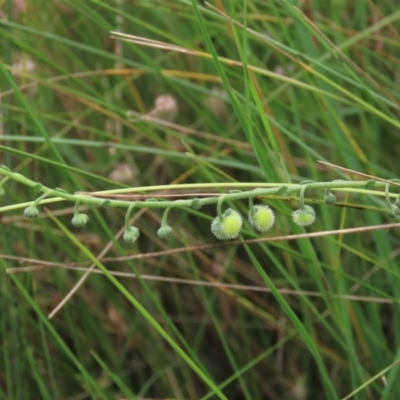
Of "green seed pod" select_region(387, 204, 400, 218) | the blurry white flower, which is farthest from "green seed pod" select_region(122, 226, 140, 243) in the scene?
the blurry white flower

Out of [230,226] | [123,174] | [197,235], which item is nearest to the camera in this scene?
[230,226]

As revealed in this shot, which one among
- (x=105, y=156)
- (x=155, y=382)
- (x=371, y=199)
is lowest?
(x=155, y=382)

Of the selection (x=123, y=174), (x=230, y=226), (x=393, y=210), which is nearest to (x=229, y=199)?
(x=230, y=226)

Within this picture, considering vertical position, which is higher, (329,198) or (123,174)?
(329,198)

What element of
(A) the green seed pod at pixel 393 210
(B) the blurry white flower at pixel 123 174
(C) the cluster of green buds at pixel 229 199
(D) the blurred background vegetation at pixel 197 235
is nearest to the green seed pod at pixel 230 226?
(C) the cluster of green buds at pixel 229 199

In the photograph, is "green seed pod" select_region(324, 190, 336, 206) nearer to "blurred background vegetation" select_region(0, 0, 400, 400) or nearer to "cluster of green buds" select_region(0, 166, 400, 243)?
"cluster of green buds" select_region(0, 166, 400, 243)

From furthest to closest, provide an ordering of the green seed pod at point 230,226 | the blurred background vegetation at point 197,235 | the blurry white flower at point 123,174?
the blurry white flower at point 123,174 < the blurred background vegetation at point 197,235 < the green seed pod at point 230,226

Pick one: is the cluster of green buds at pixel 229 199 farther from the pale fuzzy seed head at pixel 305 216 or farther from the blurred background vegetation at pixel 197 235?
the blurred background vegetation at pixel 197 235

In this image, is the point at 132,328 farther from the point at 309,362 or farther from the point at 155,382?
the point at 309,362

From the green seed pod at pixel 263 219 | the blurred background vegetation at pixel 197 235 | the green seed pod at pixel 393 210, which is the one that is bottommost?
the blurred background vegetation at pixel 197 235

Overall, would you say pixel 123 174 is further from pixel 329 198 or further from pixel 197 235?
pixel 329 198

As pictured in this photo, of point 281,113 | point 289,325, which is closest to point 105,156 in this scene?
point 281,113
